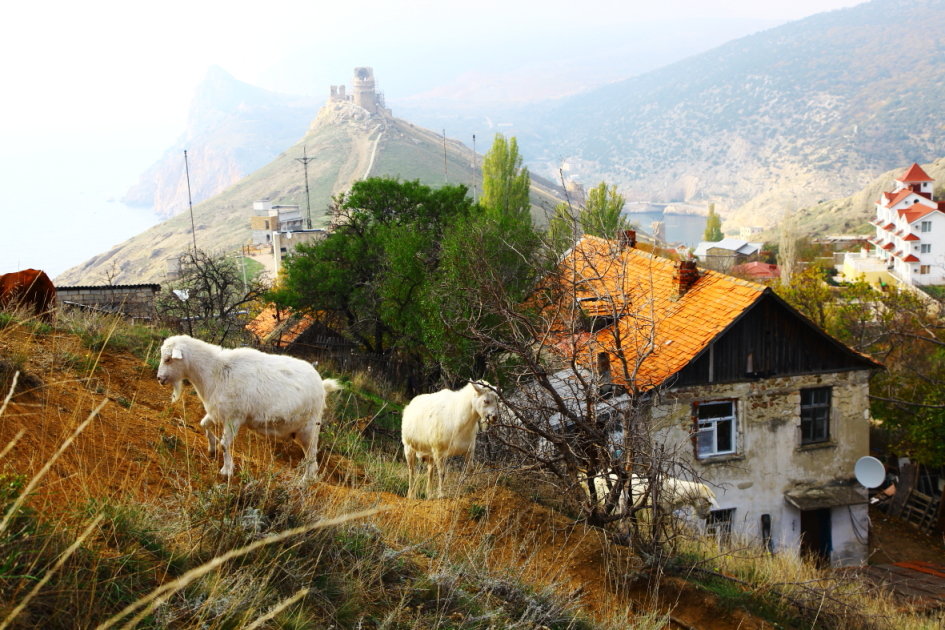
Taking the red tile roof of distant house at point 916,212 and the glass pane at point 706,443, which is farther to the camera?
the red tile roof of distant house at point 916,212

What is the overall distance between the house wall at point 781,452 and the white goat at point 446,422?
Result: 368 inches

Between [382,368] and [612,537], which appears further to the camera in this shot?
[382,368]

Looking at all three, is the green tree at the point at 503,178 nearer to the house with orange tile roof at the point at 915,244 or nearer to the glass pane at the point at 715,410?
the house with orange tile roof at the point at 915,244

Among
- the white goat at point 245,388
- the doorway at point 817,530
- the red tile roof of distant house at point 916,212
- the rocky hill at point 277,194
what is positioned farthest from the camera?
the rocky hill at point 277,194

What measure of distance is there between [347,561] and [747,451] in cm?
1776

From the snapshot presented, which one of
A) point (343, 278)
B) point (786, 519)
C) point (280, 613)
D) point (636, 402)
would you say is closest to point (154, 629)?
point (280, 613)

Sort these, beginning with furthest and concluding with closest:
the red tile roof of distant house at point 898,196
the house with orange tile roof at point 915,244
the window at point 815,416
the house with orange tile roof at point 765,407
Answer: the red tile roof of distant house at point 898,196, the house with orange tile roof at point 915,244, the window at point 815,416, the house with orange tile roof at point 765,407

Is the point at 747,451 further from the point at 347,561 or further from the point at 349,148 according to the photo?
the point at 349,148

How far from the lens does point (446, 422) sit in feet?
39.8

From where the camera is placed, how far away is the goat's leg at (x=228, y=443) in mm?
7645

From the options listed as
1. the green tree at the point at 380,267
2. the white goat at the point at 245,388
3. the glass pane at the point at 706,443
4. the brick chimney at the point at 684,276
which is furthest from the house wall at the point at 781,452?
the white goat at the point at 245,388

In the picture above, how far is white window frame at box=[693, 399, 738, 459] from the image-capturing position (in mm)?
20703

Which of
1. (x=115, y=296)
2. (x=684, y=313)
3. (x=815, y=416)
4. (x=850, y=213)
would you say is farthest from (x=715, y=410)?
(x=850, y=213)

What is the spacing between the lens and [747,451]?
21031 millimetres
